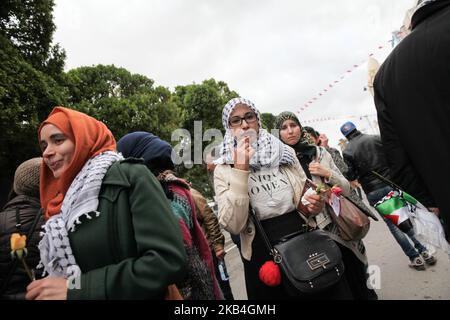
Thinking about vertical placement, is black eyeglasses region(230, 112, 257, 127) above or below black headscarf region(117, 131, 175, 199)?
above

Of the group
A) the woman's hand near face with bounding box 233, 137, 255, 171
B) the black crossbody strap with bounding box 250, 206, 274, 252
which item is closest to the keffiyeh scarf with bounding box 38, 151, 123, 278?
the woman's hand near face with bounding box 233, 137, 255, 171

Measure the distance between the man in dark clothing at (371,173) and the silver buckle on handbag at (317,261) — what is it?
223 centimetres

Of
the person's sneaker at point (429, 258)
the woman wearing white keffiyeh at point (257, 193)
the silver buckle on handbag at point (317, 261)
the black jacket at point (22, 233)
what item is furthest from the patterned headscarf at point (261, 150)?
the person's sneaker at point (429, 258)

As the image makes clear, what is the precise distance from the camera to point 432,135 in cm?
110

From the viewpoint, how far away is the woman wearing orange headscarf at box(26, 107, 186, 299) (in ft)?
3.61

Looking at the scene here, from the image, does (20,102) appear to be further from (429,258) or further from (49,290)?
(429,258)

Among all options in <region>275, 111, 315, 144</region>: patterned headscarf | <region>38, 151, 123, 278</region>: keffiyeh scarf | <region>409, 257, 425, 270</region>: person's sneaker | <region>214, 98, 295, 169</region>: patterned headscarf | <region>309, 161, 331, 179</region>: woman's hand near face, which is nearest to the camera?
<region>38, 151, 123, 278</region>: keffiyeh scarf

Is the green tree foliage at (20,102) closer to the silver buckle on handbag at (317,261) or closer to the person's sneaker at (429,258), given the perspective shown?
the silver buckle on handbag at (317,261)

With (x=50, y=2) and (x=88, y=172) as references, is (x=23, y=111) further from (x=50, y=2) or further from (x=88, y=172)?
(x=88, y=172)

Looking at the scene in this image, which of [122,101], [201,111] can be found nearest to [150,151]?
[122,101]

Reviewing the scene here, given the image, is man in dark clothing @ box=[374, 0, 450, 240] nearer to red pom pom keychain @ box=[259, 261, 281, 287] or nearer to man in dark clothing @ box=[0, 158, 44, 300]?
red pom pom keychain @ box=[259, 261, 281, 287]

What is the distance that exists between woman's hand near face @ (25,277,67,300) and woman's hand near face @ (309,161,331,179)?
6.20 feet

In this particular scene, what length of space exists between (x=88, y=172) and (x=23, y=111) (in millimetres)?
8437

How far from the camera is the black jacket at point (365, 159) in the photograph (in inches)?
144
